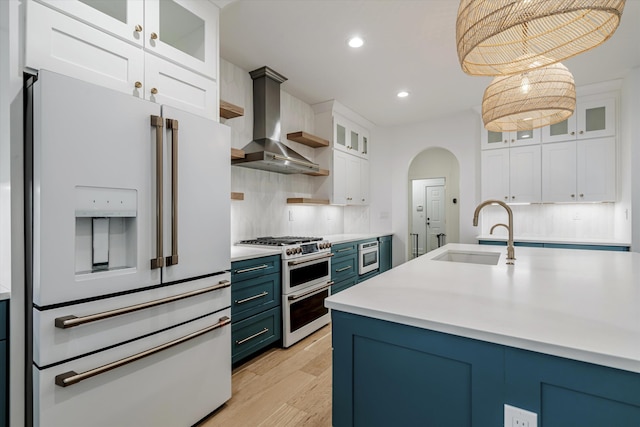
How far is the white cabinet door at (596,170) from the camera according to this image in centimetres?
381

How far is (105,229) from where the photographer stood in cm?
147

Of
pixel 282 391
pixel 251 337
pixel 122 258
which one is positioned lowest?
pixel 282 391

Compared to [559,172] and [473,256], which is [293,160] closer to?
[473,256]

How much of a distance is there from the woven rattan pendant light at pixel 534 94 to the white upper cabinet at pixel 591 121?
2448 millimetres

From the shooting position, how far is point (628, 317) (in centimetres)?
97

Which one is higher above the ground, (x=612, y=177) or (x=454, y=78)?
(x=454, y=78)

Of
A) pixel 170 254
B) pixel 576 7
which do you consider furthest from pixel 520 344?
pixel 170 254

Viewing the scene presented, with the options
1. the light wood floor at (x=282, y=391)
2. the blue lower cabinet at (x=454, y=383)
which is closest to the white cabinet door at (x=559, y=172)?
the light wood floor at (x=282, y=391)

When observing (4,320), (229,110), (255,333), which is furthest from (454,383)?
(229,110)

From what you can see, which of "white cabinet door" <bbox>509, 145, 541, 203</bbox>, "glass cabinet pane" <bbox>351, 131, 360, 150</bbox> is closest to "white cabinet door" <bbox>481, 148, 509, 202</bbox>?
"white cabinet door" <bbox>509, 145, 541, 203</bbox>

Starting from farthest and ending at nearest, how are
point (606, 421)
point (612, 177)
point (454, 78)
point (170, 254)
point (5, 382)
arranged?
point (612, 177) < point (454, 78) < point (170, 254) < point (5, 382) < point (606, 421)

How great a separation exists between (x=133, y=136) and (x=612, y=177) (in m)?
4.96

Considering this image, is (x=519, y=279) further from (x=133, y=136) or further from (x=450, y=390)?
(x=133, y=136)

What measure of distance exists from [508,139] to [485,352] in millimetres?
4323
